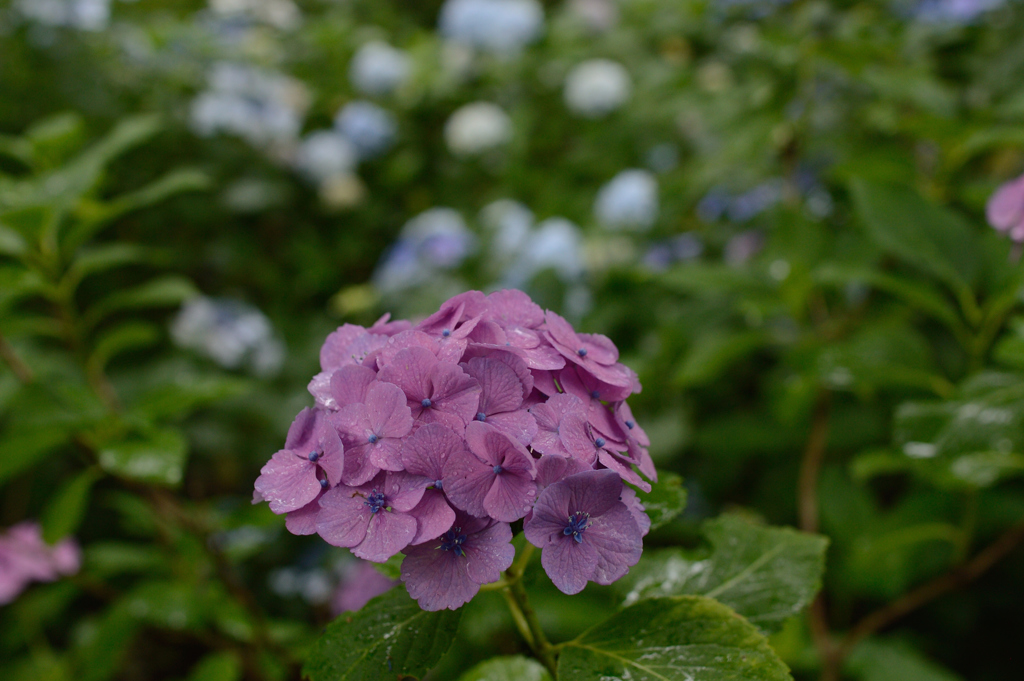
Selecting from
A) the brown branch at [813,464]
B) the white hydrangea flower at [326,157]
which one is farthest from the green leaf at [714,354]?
the white hydrangea flower at [326,157]

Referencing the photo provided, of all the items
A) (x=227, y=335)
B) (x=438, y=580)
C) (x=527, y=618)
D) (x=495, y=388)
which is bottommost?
(x=227, y=335)

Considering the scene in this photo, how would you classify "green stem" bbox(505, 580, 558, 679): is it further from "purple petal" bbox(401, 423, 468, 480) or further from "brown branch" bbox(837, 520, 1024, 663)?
"brown branch" bbox(837, 520, 1024, 663)

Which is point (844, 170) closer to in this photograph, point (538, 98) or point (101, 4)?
point (538, 98)

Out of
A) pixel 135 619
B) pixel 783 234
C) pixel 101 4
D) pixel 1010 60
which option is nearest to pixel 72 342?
pixel 135 619

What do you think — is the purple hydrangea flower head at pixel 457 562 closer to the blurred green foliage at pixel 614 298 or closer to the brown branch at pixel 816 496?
the blurred green foliage at pixel 614 298

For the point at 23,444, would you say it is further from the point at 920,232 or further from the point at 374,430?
the point at 920,232

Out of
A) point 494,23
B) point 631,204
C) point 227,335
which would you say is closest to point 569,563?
point 631,204
